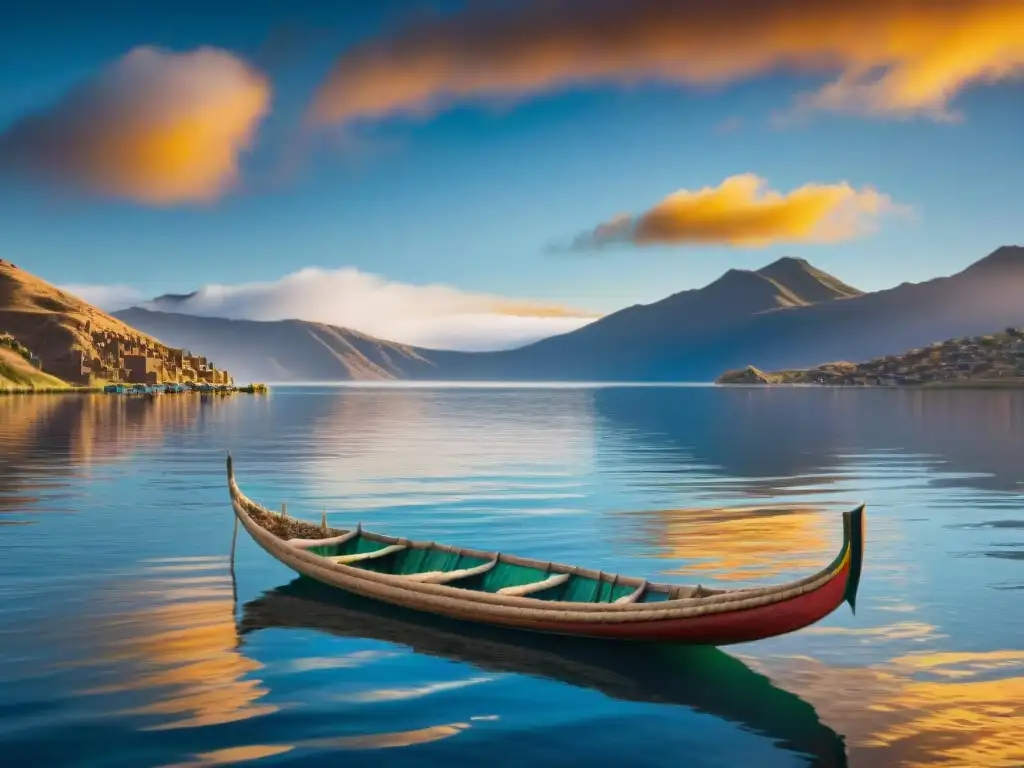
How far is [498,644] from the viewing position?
72.6ft

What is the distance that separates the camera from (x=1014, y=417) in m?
142

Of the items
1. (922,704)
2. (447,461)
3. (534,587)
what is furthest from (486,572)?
(447,461)

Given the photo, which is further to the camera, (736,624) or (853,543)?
(736,624)

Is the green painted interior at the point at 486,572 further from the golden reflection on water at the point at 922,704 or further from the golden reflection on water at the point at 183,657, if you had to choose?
the golden reflection on water at the point at 183,657

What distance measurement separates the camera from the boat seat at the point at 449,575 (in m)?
24.3

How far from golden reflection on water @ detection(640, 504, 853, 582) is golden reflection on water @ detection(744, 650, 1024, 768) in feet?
28.3

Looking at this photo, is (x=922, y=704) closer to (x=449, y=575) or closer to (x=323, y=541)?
(x=449, y=575)

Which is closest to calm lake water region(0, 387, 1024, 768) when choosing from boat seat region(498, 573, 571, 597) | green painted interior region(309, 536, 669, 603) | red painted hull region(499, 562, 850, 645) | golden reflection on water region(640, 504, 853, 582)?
golden reflection on water region(640, 504, 853, 582)

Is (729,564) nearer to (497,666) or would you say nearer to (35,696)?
(497,666)

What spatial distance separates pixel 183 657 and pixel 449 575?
21.9 feet

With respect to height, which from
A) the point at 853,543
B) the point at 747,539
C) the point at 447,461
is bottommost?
the point at 747,539

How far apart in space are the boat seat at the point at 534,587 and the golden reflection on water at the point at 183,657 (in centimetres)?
584

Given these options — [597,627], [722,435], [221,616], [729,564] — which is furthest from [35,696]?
[722,435]

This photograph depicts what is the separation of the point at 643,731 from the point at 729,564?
609 inches
